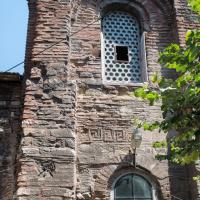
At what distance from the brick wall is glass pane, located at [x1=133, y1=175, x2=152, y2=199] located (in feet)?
6.50

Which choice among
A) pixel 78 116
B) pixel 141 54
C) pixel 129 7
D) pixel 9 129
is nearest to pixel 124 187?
pixel 78 116

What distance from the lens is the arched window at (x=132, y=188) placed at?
605cm

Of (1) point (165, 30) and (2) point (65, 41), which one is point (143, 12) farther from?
(2) point (65, 41)

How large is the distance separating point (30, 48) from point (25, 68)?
48 centimetres

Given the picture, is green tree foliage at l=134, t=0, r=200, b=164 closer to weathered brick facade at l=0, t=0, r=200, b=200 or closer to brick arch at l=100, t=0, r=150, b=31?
weathered brick facade at l=0, t=0, r=200, b=200

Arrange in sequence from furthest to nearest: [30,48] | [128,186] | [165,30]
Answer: [165,30]
[30,48]
[128,186]

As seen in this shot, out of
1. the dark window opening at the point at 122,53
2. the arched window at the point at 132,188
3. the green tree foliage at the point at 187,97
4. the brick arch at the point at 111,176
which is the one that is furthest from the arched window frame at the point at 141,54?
the green tree foliage at the point at 187,97

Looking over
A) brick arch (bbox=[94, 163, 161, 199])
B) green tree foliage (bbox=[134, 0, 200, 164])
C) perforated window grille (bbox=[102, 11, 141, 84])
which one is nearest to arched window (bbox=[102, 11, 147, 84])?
perforated window grille (bbox=[102, 11, 141, 84])

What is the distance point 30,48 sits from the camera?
7.20m

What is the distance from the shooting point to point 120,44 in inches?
303

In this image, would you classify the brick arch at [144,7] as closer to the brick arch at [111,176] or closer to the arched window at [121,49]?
the arched window at [121,49]

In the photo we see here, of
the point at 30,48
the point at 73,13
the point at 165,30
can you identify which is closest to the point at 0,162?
the point at 30,48

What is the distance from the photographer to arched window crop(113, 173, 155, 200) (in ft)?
19.8

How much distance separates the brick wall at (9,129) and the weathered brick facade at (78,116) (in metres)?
0.10
